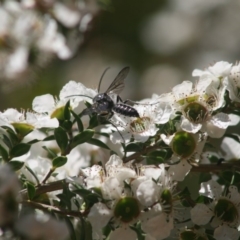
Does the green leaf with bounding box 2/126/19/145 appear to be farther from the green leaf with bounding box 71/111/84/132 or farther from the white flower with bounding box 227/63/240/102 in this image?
the white flower with bounding box 227/63/240/102

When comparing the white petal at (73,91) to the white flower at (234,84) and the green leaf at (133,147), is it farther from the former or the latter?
the white flower at (234,84)

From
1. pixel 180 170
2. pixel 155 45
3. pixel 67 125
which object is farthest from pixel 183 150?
pixel 155 45

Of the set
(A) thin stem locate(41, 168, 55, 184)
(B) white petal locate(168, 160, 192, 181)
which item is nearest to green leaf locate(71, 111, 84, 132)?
(A) thin stem locate(41, 168, 55, 184)

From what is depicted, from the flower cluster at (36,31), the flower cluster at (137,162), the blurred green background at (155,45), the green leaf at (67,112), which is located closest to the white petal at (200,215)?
the flower cluster at (137,162)

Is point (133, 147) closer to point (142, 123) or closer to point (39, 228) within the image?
point (142, 123)

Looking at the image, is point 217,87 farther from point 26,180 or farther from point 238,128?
point 238,128

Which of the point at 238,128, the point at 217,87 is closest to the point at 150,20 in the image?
the point at 238,128
